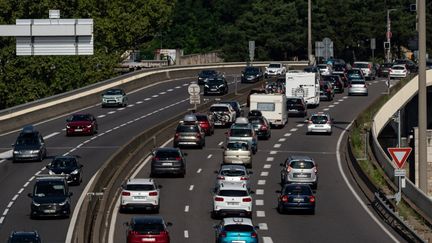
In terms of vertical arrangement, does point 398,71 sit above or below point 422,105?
above

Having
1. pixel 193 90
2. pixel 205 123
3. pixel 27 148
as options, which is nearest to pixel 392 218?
pixel 27 148

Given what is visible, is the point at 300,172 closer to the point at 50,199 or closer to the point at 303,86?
the point at 50,199

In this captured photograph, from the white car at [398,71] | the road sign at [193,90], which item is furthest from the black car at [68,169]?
the white car at [398,71]

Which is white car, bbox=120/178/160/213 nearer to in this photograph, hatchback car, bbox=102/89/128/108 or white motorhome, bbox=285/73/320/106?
white motorhome, bbox=285/73/320/106

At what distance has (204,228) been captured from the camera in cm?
5144

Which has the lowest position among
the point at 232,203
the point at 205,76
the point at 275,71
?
the point at 232,203

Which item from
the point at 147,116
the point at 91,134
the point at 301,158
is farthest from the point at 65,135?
the point at 301,158

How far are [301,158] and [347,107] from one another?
4020 cm

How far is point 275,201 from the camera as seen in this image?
5912 centimetres

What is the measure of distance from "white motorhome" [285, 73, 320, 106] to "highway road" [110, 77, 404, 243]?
1187 cm

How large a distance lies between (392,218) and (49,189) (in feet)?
47.9

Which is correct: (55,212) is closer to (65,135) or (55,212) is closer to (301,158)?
(301,158)

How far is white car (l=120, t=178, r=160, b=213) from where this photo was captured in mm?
53969

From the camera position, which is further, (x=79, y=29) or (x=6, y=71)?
(x=6, y=71)
